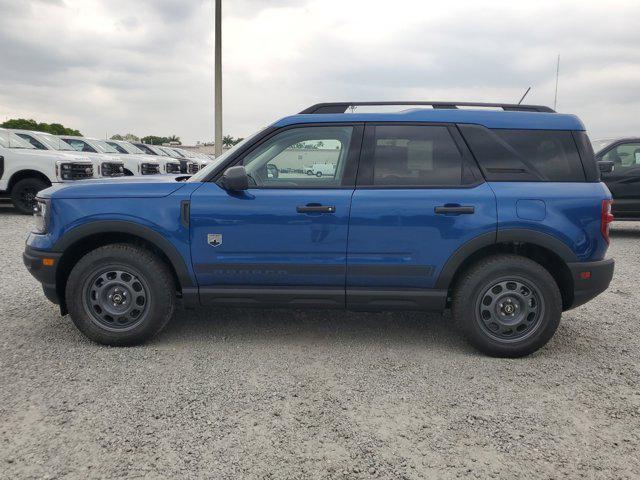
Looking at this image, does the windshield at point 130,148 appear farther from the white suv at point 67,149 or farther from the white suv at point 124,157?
the white suv at point 67,149

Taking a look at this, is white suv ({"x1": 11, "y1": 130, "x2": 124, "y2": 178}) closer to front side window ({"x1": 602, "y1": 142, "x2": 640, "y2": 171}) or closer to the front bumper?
the front bumper

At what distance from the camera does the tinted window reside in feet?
12.3

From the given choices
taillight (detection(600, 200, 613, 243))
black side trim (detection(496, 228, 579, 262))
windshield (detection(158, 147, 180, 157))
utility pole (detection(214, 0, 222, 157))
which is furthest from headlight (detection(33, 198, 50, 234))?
windshield (detection(158, 147, 180, 157))

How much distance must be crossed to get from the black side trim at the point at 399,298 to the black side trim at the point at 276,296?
0.41 feet

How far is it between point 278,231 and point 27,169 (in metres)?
9.62

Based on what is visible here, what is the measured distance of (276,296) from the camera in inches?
148

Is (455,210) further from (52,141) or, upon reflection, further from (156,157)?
(156,157)

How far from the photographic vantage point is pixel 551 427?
279 cm

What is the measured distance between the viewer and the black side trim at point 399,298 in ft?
12.2

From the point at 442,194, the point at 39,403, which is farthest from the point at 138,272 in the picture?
the point at 442,194

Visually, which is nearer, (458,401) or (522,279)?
(458,401)

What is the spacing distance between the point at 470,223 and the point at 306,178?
1.23m

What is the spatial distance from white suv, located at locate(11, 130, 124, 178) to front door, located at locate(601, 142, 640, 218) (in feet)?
34.9

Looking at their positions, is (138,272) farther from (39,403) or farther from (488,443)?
(488,443)
